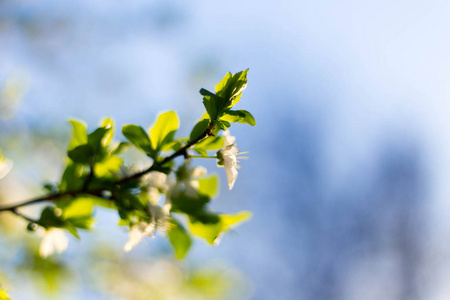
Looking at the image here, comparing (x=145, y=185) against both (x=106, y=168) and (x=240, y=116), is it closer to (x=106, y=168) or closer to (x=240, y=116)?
(x=106, y=168)

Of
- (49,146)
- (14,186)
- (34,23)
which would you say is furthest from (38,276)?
(34,23)

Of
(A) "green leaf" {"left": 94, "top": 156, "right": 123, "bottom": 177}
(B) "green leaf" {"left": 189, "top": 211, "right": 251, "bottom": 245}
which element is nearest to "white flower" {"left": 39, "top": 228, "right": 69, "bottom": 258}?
(A) "green leaf" {"left": 94, "top": 156, "right": 123, "bottom": 177}

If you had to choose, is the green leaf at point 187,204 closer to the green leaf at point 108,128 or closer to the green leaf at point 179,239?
the green leaf at point 179,239

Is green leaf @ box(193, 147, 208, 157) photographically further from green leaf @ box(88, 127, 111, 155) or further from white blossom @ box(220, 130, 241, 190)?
green leaf @ box(88, 127, 111, 155)

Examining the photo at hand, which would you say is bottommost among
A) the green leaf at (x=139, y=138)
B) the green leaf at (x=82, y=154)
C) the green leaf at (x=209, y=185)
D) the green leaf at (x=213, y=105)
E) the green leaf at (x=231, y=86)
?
the green leaf at (x=82, y=154)

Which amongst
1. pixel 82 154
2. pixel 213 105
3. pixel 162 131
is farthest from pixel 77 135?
pixel 213 105

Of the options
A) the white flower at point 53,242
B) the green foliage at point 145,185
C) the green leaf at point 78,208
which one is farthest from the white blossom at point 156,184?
the white flower at point 53,242
